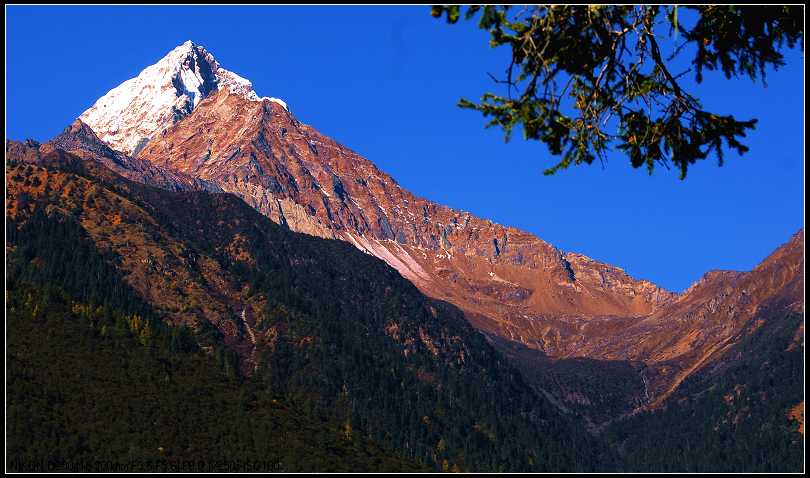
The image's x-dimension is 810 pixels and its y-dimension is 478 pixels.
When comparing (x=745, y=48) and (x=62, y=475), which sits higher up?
(x=745, y=48)

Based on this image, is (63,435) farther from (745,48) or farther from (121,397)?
(745,48)

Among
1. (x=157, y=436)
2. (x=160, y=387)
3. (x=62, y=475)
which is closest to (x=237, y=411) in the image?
(x=160, y=387)

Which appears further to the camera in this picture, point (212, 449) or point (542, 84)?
point (212, 449)

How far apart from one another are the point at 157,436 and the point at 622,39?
482 ft

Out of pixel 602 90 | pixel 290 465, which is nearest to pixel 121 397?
pixel 290 465

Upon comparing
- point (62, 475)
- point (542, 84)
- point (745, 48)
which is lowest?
point (62, 475)

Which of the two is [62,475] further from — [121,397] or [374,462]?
[374,462]

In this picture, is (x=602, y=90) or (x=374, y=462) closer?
(x=602, y=90)

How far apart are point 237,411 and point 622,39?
167 metres

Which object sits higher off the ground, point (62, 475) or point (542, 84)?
point (542, 84)

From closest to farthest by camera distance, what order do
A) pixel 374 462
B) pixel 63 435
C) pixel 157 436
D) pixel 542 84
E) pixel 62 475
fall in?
pixel 542 84 < pixel 62 475 < pixel 63 435 < pixel 157 436 < pixel 374 462

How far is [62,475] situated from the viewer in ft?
455

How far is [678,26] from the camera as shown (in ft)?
96.9

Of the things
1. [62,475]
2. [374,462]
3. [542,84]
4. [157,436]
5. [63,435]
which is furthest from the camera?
[374,462]
